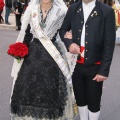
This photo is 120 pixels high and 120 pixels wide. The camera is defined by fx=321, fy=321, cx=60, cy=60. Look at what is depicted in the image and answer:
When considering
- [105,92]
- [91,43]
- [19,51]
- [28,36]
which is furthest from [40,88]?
[105,92]

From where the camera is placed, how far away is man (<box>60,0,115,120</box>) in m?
2.72

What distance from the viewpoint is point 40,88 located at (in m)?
3.16

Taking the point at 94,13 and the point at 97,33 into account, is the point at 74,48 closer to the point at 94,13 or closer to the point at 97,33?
the point at 97,33

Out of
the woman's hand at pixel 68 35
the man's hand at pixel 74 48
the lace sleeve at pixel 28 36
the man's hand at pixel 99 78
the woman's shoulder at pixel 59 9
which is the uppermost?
the woman's shoulder at pixel 59 9

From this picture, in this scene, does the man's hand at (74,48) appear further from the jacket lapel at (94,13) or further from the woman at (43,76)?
the woman at (43,76)

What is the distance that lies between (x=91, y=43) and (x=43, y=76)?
66cm

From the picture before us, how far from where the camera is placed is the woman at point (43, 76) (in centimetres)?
316

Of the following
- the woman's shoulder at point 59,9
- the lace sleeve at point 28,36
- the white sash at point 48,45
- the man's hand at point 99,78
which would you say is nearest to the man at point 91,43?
the man's hand at point 99,78

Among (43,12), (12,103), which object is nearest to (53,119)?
(12,103)

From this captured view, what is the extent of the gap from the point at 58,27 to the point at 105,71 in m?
0.76

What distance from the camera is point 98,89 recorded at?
9.68 feet

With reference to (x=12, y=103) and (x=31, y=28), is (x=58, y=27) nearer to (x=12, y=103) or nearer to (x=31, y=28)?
(x=31, y=28)

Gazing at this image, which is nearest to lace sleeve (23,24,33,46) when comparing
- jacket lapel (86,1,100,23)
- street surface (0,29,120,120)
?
jacket lapel (86,1,100,23)

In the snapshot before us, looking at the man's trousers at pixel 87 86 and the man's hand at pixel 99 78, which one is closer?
the man's hand at pixel 99 78
